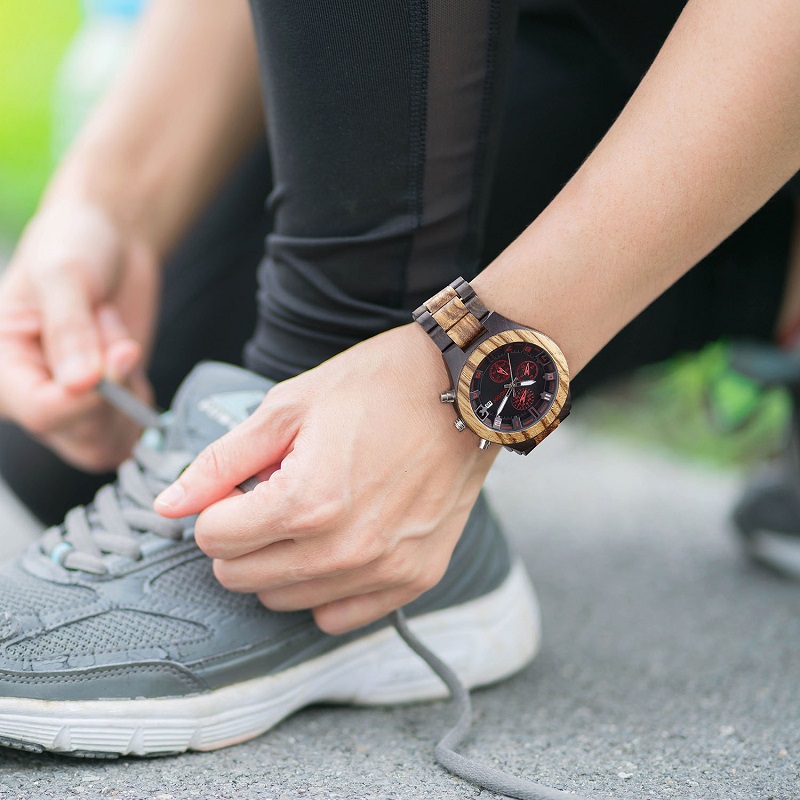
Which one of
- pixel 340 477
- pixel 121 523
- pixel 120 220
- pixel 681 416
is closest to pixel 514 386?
pixel 340 477

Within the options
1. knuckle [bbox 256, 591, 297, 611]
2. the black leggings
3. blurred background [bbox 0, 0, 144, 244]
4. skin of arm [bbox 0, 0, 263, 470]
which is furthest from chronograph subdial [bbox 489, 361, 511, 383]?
blurred background [bbox 0, 0, 144, 244]

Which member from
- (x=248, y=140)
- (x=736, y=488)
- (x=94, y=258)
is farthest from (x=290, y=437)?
(x=736, y=488)

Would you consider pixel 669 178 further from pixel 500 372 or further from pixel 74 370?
pixel 74 370

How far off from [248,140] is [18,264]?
14.3 inches

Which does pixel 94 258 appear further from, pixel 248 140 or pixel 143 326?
pixel 248 140

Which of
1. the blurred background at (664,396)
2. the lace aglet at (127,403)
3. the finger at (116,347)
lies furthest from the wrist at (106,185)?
the blurred background at (664,396)

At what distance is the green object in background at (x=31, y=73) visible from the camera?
14.7ft

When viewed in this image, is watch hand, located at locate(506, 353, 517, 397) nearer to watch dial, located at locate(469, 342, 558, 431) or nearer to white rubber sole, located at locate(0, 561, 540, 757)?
watch dial, located at locate(469, 342, 558, 431)

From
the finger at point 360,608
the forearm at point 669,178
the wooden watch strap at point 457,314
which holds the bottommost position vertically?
the finger at point 360,608

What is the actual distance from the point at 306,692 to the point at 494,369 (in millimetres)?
336

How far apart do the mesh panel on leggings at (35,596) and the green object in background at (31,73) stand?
421cm

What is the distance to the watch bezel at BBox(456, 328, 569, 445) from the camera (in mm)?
599

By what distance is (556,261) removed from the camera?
60 centimetres

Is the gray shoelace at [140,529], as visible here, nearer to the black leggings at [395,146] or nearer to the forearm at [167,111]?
the black leggings at [395,146]
